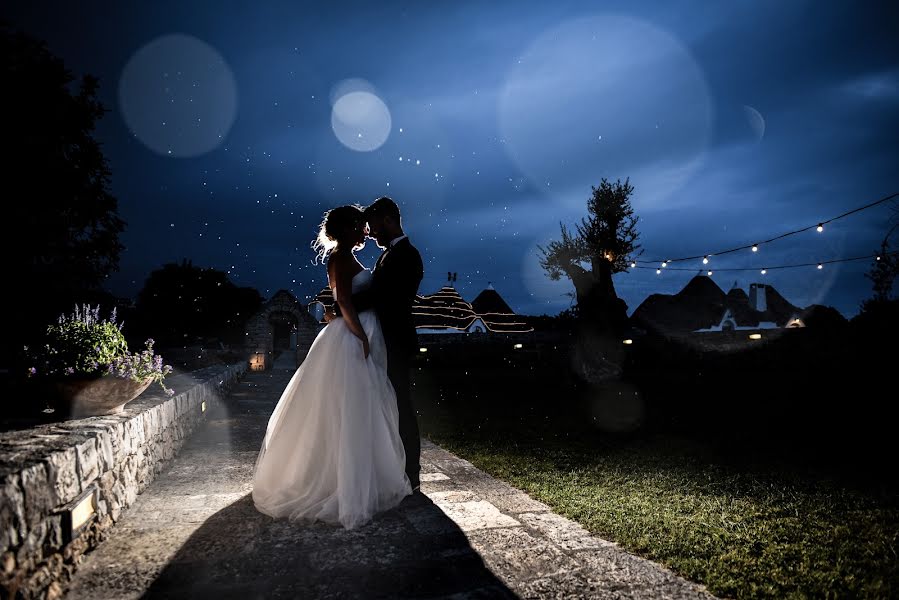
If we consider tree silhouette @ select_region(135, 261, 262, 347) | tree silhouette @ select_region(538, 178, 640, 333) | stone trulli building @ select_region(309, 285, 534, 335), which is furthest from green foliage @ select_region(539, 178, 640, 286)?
tree silhouette @ select_region(135, 261, 262, 347)

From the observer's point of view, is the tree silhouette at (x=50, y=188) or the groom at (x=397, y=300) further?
the tree silhouette at (x=50, y=188)

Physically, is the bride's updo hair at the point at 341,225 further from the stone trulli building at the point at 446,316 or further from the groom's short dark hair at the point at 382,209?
the stone trulli building at the point at 446,316

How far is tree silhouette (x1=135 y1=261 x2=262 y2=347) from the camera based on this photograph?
5041 centimetres

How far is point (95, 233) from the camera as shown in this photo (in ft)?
62.5

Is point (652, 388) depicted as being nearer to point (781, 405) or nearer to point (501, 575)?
point (781, 405)

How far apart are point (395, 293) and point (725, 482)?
377 centimetres

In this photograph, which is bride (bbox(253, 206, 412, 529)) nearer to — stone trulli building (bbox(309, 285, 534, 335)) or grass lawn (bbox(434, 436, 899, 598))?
grass lawn (bbox(434, 436, 899, 598))

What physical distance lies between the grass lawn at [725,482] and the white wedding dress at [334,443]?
1.46 metres

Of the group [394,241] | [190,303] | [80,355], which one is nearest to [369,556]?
[394,241]

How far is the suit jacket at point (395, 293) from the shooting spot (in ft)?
13.6

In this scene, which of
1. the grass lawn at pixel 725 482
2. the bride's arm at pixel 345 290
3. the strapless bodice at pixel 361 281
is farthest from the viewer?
the strapless bodice at pixel 361 281

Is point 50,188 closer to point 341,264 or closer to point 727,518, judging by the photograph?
point 341,264

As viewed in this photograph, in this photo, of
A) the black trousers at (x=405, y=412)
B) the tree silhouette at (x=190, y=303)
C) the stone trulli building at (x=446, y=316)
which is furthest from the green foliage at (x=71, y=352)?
the tree silhouette at (x=190, y=303)

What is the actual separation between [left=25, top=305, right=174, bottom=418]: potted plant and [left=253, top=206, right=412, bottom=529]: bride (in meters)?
1.21
